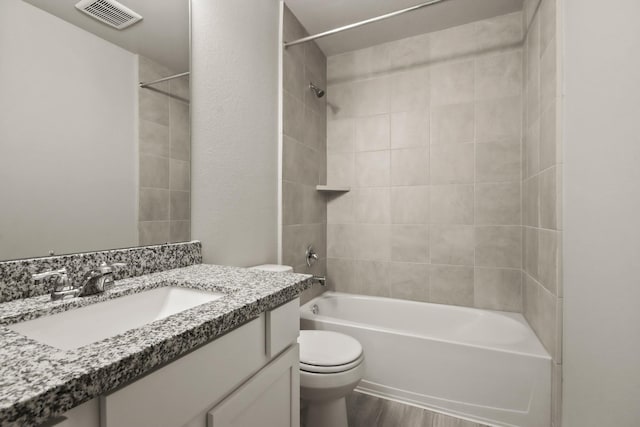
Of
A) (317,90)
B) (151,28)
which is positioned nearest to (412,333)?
(317,90)

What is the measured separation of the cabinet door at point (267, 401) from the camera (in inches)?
26.0

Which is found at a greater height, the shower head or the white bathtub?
the shower head

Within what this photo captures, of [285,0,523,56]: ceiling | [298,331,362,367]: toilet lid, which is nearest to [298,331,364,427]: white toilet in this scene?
[298,331,362,367]: toilet lid

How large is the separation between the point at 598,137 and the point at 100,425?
172 centimetres

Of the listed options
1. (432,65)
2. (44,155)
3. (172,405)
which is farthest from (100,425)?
(432,65)

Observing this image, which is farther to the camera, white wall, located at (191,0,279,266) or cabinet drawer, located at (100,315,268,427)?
white wall, located at (191,0,279,266)

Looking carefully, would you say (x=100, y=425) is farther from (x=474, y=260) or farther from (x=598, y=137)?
(x=474, y=260)

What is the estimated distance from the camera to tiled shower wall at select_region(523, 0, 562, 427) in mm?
1310

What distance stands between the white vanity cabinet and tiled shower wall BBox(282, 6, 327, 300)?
1.05 metres

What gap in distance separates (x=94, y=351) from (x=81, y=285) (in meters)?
0.49

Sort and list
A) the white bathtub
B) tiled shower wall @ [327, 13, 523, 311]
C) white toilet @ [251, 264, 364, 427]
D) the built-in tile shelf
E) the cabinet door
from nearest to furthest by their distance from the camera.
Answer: the cabinet door → white toilet @ [251, 264, 364, 427] → the white bathtub → tiled shower wall @ [327, 13, 523, 311] → the built-in tile shelf

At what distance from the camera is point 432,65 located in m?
2.23

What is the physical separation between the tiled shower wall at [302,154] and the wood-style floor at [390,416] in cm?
78

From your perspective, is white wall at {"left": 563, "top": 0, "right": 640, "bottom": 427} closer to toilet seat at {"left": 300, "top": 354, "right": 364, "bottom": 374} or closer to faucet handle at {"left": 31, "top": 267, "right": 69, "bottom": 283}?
toilet seat at {"left": 300, "top": 354, "right": 364, "bottom": 374}
